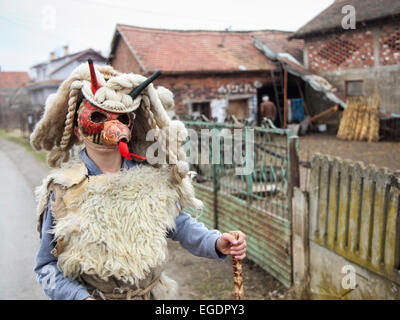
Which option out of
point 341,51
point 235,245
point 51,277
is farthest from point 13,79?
point 235,245

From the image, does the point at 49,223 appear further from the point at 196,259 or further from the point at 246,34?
the point at 246,34

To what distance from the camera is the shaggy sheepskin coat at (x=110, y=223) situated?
6.04 feet

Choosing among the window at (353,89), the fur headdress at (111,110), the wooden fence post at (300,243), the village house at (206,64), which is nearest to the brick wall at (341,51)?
the window at (353,89)

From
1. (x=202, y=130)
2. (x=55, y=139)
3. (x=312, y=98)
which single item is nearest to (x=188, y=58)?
(x=312, y=98)

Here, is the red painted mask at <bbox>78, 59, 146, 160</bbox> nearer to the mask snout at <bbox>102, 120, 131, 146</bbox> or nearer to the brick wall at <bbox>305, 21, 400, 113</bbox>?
the mask snout at <bbox>102, 120, 131, 146</bbox>

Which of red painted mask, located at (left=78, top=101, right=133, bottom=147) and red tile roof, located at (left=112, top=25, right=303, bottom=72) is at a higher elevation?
red tile roof, located at (left=112, top=25, right=303, bottom=72)

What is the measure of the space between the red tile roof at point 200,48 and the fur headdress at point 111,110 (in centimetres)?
1091

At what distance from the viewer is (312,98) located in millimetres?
16078

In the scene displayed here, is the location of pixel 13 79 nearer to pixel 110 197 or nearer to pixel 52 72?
pixel 52 72

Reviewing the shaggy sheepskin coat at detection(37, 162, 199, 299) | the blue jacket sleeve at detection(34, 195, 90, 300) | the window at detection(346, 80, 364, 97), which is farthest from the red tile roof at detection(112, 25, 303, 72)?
the blue jacket sleeve at detection(34, 195, 90, 300)

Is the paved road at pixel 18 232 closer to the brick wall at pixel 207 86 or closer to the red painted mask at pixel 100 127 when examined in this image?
the red painted mask at pixel 100 127

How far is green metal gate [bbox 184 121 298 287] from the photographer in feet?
14.3

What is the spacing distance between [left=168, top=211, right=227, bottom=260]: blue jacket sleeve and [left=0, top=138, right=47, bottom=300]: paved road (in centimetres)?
315

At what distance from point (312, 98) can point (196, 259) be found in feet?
40.4
